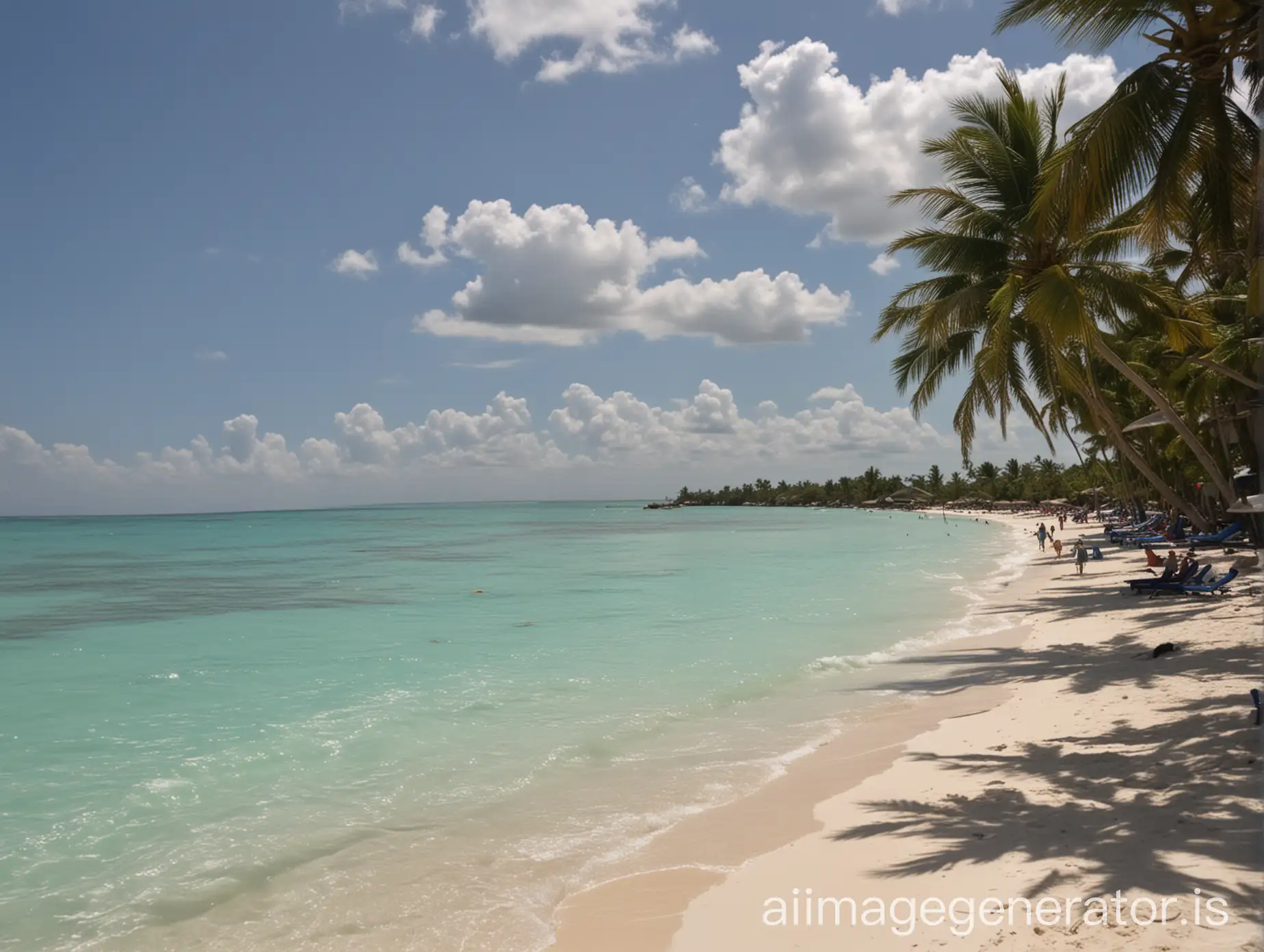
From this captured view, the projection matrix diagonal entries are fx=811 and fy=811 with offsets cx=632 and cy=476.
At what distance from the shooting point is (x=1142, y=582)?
15.1 metres

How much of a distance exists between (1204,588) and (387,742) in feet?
42.6

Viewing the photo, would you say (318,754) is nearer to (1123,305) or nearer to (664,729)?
(664,729)

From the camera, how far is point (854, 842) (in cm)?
518

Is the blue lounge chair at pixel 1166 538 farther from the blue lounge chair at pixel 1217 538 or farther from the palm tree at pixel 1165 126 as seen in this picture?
the palm tree at pixel 1165 126

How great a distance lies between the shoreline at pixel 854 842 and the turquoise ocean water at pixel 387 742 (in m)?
0.37

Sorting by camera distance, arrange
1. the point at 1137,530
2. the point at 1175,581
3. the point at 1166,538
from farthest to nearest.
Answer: the point at 1137,530 < the point at 1166,538 < the point at 1175,581

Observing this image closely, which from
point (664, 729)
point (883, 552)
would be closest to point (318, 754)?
point (664, 729)

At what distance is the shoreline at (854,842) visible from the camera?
4098 millimetres

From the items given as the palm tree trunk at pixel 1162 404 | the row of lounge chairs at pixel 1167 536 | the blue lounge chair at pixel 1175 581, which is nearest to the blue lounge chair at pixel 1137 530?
the row of lounge chairs at pixel 1167 536

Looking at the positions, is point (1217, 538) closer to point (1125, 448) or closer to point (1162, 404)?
point (1125, 448)

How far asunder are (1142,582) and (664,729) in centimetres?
1108

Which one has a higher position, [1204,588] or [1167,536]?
[1167,536]

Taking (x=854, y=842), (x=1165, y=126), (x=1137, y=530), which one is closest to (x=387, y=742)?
(x=854, y=842)

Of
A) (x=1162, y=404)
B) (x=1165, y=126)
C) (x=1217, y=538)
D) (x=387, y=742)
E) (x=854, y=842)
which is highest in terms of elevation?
(x=1165, y=126)
